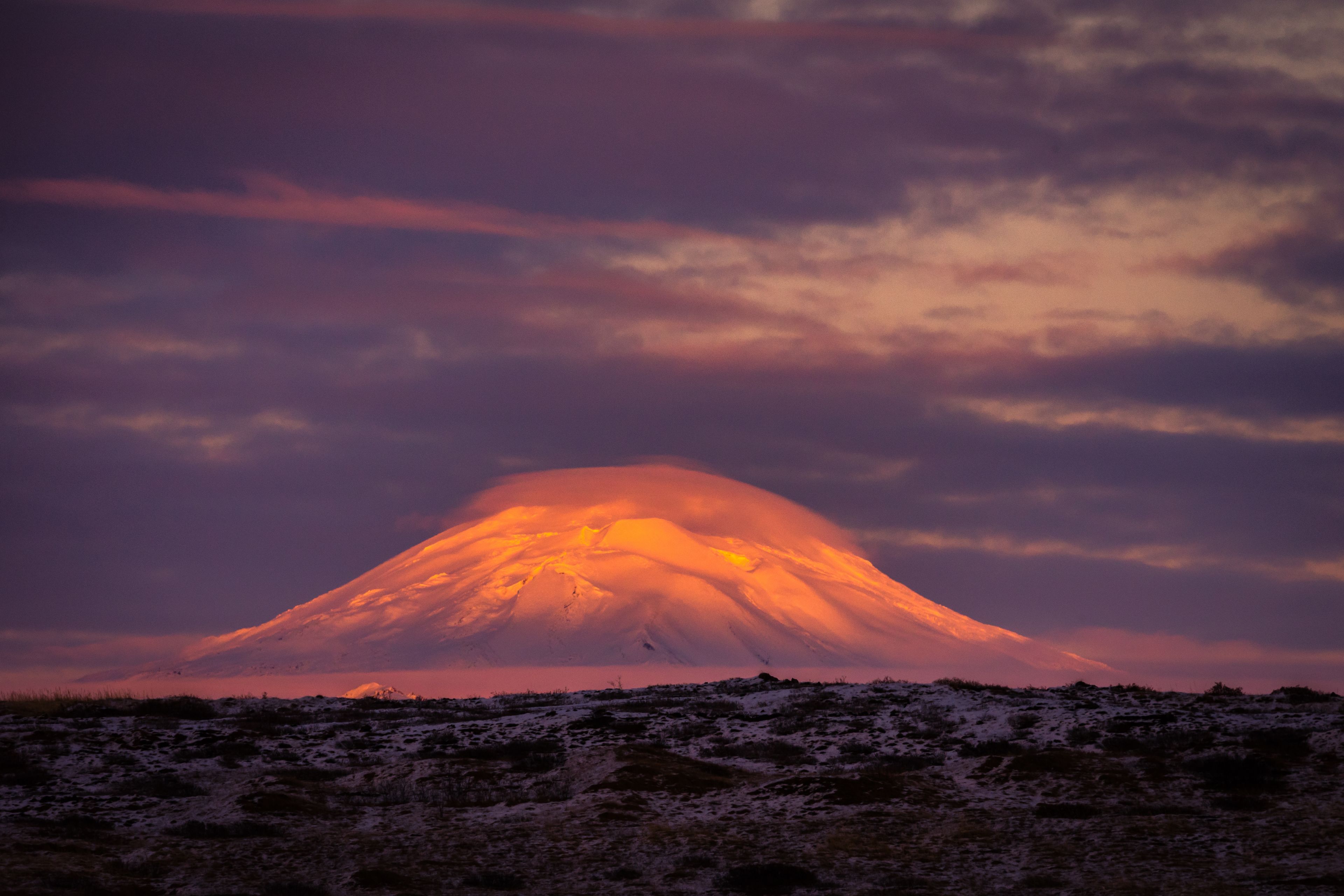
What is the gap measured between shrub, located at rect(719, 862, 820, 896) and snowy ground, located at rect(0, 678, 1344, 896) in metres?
0.05

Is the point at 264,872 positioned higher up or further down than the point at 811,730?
further down

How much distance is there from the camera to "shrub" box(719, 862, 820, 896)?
2159cm

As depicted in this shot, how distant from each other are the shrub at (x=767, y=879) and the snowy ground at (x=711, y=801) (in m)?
0.05

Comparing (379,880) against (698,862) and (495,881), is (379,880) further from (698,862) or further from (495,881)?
(698,862)

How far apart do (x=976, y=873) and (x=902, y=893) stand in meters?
1.55

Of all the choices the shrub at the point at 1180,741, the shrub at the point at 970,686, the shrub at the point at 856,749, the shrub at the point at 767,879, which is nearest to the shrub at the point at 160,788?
the shrub at the point at 767,879

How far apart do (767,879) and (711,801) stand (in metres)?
4.85

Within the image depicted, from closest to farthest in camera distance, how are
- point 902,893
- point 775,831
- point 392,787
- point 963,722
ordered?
point 902,893
point 775,831
point 392,787
point 963,722

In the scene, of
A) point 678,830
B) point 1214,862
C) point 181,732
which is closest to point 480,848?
point 678,830

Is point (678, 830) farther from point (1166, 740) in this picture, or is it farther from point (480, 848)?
point (1166, 740)

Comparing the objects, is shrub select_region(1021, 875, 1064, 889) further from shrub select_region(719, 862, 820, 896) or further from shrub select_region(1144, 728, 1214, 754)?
shrub select_region(1144, 728, 1214, 754)

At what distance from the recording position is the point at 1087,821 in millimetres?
23984

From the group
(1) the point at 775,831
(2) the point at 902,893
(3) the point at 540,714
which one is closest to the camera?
(2) the point at 902,893

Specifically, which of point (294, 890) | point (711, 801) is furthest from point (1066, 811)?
point (294, 890)
